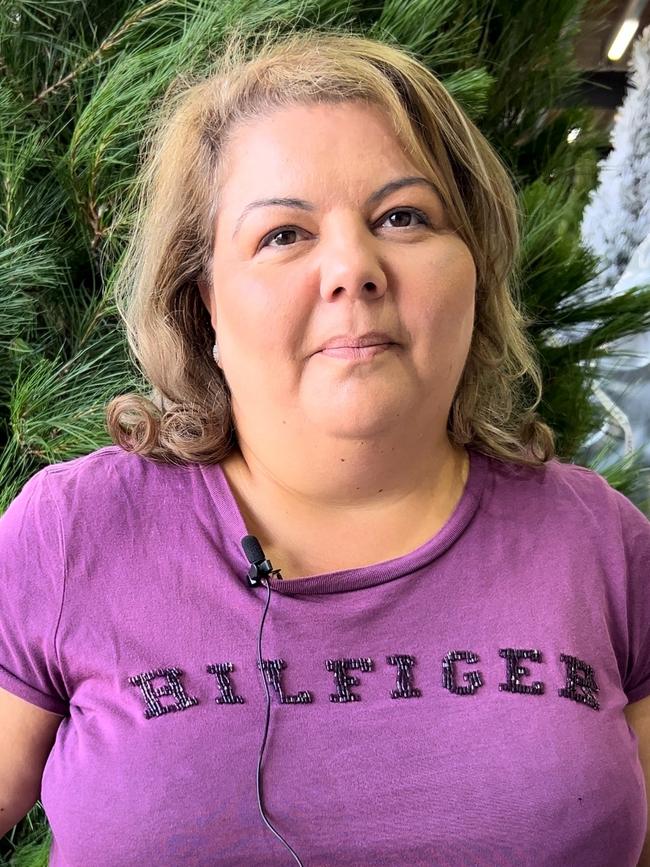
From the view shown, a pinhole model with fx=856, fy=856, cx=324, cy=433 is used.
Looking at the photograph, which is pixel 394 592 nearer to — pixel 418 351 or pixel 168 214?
pixel 418 351

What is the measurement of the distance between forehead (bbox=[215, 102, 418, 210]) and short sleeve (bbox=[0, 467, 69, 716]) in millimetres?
368

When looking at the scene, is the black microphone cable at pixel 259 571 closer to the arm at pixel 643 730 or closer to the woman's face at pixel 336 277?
the woman's face at pixel 336 277

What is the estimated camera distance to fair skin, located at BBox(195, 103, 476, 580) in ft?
2.46

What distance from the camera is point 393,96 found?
80 centimetres

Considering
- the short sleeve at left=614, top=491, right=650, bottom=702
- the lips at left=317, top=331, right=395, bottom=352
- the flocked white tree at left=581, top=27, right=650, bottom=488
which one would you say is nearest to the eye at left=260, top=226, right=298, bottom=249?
the lips at left=317, top=331, right=395, bottom=352

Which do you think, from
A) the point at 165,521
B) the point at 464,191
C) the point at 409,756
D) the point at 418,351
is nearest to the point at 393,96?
the point at 464,191

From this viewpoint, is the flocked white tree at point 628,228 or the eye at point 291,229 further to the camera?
the flocked white tree at point 628,228

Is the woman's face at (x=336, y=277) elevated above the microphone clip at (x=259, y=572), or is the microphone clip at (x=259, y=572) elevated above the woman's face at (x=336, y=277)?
the woman's face at (x=336, y=277)

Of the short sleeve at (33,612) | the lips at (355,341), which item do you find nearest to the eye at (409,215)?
the lips at (355,341)

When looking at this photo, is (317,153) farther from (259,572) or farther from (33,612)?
(33,612)

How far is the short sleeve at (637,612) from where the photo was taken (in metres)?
0.86

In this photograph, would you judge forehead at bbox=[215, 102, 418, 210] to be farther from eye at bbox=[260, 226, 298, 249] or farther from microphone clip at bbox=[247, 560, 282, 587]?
microphone clip at bbox=[247, 560, 282, 587]

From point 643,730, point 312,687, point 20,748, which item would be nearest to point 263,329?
point 312,687

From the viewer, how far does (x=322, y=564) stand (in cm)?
85
